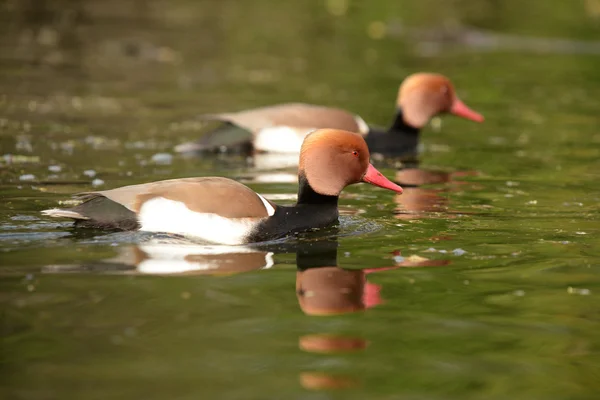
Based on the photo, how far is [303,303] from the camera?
6.52 metres

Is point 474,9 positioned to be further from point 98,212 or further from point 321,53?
point 98,212

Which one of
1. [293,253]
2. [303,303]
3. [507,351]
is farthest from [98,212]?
[507,351]

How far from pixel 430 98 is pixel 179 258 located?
7.76 metres

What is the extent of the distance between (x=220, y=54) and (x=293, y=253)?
15.6 metres

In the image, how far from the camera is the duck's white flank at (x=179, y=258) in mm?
7184

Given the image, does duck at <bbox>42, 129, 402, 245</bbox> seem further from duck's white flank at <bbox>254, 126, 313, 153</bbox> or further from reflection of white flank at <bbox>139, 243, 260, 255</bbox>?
duck's white flank at <bbox>254, 126, 313, 153</bbox>

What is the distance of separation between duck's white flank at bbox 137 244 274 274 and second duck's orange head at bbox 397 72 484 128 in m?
7.05

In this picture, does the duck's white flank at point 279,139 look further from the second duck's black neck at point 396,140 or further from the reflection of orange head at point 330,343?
the reflection of orange head at point 330,343

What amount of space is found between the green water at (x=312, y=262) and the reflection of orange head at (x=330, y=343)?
0.07ft

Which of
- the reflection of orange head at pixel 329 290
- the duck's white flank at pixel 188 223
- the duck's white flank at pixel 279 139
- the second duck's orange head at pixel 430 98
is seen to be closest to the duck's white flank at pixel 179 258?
the duck's white flank at pixel 188 223

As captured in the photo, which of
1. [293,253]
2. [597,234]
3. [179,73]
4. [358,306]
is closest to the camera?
[358,306]

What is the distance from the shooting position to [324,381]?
518 centimetres

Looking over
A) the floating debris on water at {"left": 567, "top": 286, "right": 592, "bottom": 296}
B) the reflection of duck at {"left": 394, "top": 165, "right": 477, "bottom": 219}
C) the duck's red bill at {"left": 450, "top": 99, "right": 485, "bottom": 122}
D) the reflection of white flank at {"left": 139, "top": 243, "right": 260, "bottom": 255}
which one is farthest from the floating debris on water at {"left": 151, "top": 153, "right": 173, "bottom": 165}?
the floating debris on water at {"left": 567, "top": 286, "right": 592, "bottom": 296}

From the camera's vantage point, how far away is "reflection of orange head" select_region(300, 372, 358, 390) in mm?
5098
